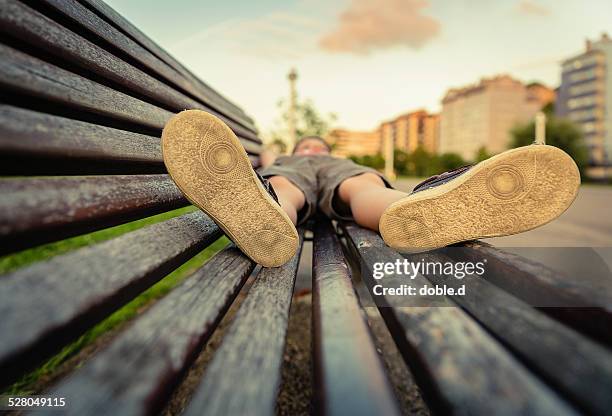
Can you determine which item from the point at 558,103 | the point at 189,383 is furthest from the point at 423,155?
the point at 189,383

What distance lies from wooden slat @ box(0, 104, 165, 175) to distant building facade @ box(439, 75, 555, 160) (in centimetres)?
6727

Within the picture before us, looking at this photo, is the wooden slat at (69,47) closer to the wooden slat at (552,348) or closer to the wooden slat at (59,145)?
the wooden slat at (59,145)

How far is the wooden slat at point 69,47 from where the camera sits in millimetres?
696

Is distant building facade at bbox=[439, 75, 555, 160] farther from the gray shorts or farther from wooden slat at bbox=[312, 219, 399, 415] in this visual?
wooden slat at bbox=[312, 219, 399, 415]

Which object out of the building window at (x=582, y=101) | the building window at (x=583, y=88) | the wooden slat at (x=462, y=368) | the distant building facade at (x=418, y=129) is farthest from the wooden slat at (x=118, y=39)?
the distant building facade at (x=418, y=129)

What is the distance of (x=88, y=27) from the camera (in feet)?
3.24

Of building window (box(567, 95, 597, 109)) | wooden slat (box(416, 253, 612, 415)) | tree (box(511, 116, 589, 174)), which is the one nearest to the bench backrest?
wooden slat (box(416, 253, 612, 415))

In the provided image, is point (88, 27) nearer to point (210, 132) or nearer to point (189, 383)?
point (210, 132)

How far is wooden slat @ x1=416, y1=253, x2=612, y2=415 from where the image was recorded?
46 cm

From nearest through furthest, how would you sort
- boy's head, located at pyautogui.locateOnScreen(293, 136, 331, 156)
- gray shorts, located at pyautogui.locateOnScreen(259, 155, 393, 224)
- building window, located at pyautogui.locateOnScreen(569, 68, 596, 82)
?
gray shorts, located at pyautogui.locateOnScreen(259, 155, 393, 224)
boy's head, located at pyautogui.locateOnScreen(293, 136, 331, 156)
building window, located at pyautogui.locateOnScreen(569, 68, 596, 82)

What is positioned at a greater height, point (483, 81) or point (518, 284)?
point (483, 81)

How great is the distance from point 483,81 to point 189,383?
75.8 meters

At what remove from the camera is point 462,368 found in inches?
19.2

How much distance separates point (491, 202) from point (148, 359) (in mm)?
885
